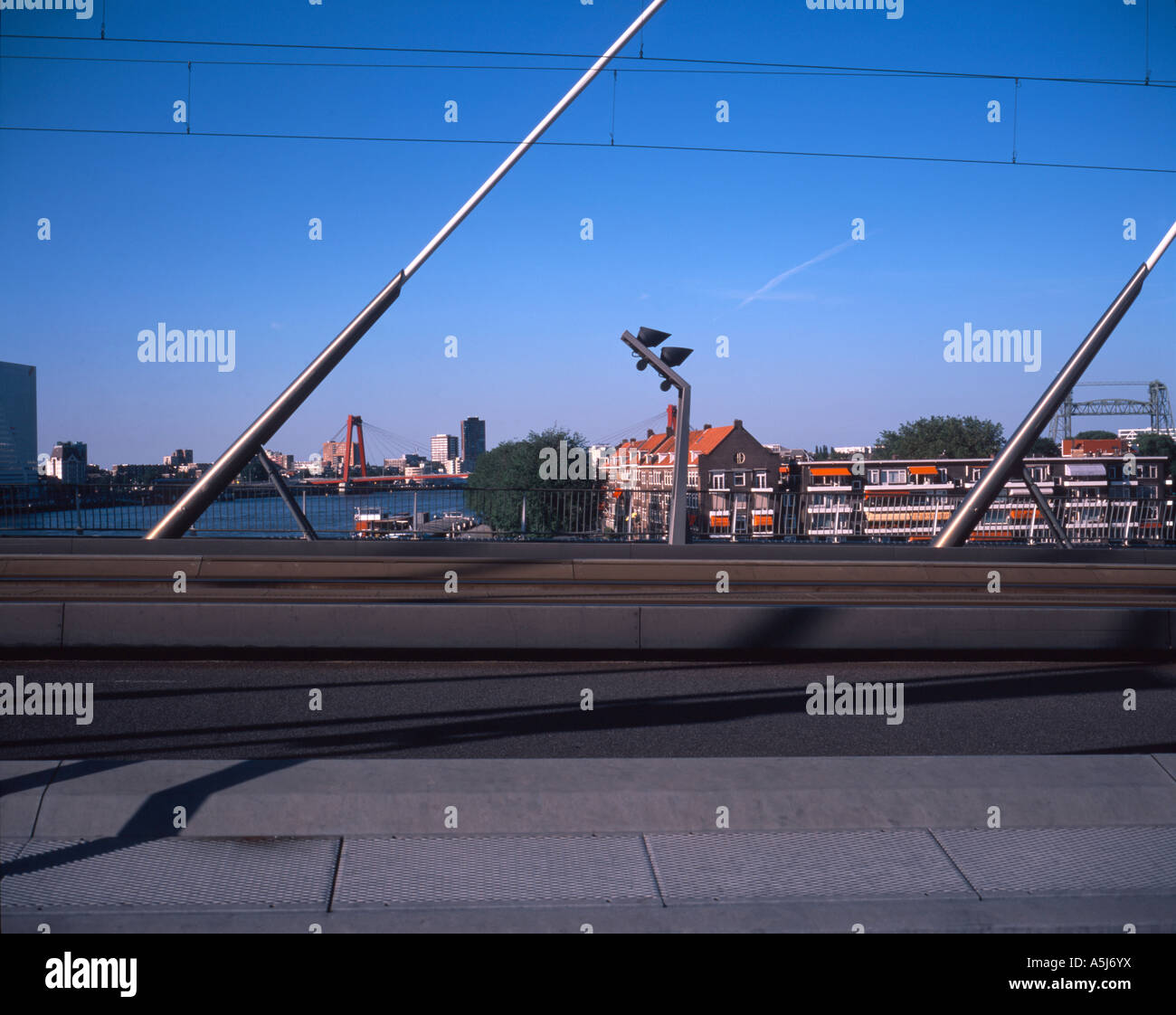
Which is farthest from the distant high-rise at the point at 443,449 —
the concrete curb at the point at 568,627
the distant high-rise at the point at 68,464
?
the concrete curb at the point at 568,627

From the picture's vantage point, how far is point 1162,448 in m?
22.5

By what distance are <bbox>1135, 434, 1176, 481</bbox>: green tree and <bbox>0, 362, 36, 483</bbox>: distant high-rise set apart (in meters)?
24.7

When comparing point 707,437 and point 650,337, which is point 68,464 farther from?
point 707,437

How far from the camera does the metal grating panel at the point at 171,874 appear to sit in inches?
150

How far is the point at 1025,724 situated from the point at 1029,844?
2.55 meters

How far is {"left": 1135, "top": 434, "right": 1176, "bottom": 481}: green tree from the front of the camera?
73.6ft

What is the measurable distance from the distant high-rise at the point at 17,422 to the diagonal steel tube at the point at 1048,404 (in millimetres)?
17448

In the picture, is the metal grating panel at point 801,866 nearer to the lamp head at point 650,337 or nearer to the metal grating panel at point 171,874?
the metal grating panel at point 171,874

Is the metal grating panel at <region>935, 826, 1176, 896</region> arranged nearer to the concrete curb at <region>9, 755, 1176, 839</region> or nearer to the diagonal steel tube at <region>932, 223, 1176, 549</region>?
the concrete curb at <region>9, 755, 1176, 839</region>

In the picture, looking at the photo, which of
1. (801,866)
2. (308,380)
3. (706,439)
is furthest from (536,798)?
(706,439)
